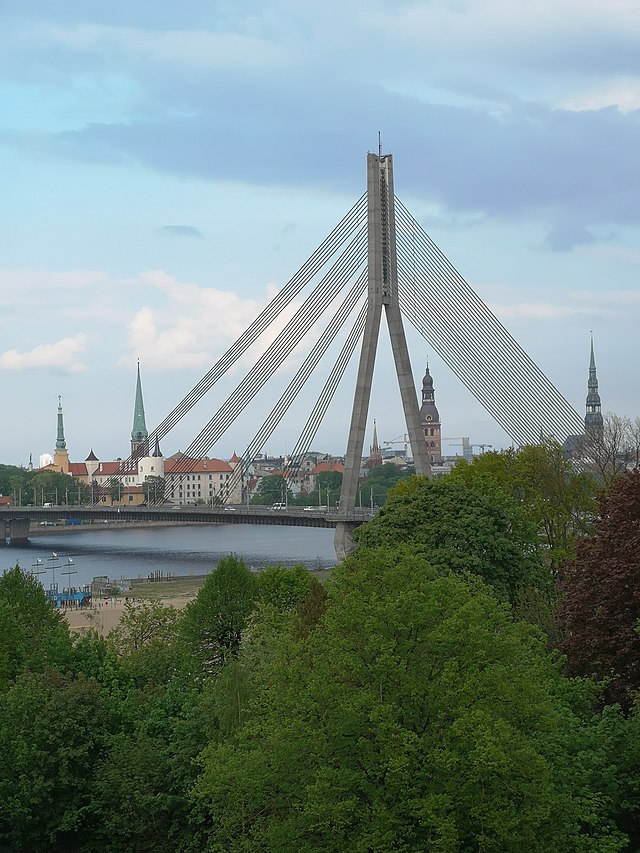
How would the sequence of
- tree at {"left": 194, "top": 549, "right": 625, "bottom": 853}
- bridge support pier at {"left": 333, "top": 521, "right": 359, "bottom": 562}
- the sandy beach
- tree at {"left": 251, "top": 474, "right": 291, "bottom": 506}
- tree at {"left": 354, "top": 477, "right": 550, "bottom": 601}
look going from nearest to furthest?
tree at {"left": 194, "top": 549, "right": 625, "bottom": 853} < tree at {"left": 354, "top": 477, "right": 550, "bottom": 601} < the sandy beach < bridge support pier at {"left": 333, "top": 521, "right": 359, "bottom": 562} < tree at {"left": 251, "top": 474, "right": 291, "bottom": 506}

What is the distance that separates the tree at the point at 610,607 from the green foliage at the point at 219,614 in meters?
10.4

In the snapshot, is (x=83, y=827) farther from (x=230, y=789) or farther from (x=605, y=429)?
(x=605, y=429)

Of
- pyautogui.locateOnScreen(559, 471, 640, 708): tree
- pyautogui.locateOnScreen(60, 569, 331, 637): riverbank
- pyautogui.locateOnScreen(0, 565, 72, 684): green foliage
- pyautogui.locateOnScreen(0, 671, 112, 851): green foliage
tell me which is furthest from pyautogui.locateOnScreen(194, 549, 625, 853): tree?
pyautogui.locateOnScreen(60, 569, 331, 637): riverbank

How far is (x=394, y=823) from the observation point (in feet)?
38.1

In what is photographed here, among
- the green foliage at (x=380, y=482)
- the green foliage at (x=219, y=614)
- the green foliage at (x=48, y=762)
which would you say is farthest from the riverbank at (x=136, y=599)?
the green foliage at (x=380, y=482)

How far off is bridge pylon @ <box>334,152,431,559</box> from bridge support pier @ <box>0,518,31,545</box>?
61441mm

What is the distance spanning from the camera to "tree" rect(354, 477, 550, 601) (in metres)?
24.1

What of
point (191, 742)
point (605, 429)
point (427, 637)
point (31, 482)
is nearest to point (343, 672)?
point (427, 637)

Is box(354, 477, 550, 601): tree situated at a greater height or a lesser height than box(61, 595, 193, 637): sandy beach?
greater

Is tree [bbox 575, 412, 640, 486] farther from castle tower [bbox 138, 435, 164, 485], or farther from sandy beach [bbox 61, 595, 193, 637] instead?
castle tower [bbox 138, 435, 164, 485]

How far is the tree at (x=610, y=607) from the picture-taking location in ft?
53.7

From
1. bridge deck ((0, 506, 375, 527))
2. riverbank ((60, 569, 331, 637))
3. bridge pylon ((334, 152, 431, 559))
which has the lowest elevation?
riverbank ((60, 569, 331, 637))

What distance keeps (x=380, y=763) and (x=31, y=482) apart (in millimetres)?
129934

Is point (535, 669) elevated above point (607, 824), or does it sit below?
above
